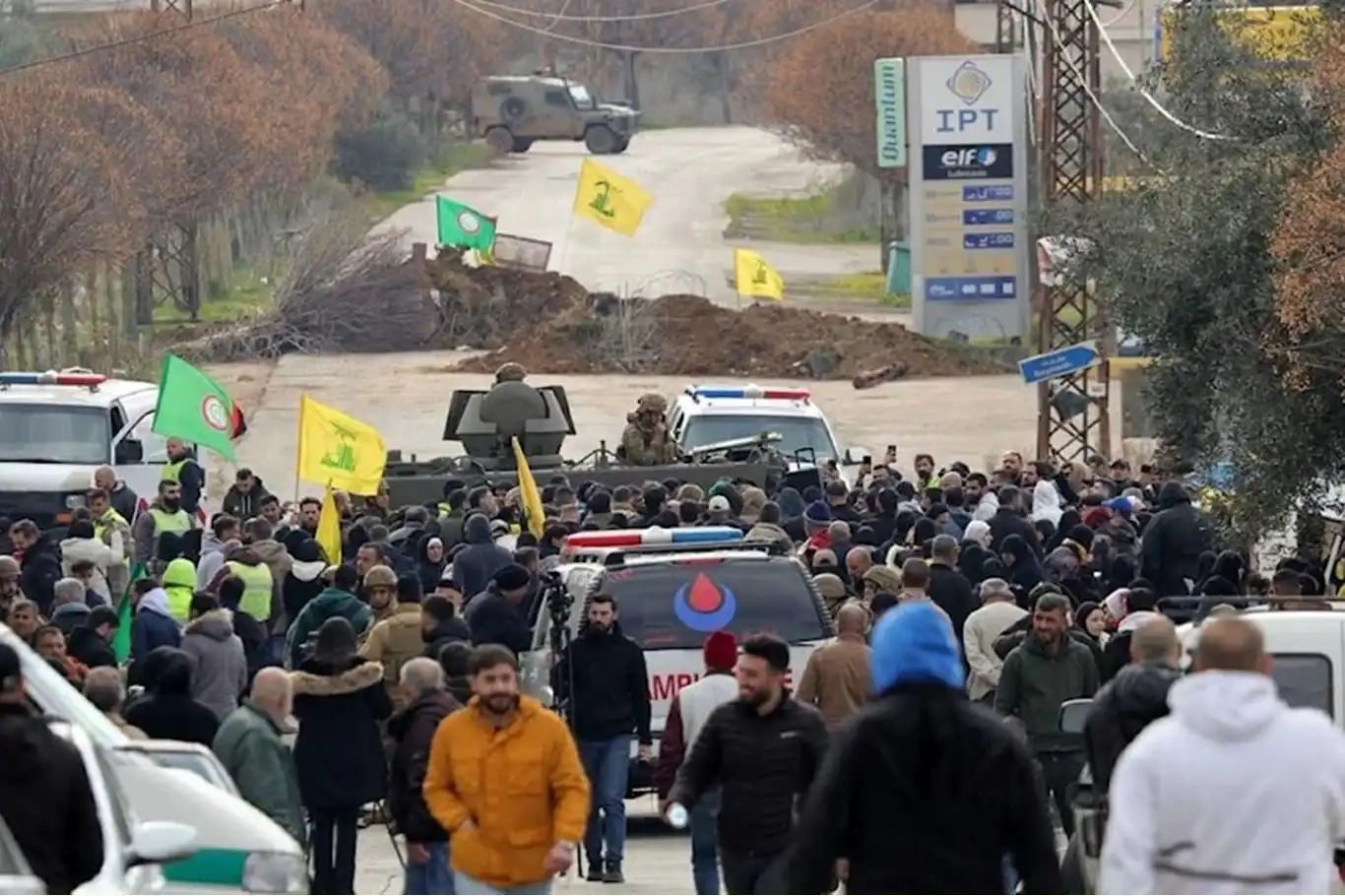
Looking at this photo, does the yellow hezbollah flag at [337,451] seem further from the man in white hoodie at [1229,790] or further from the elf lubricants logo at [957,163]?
the elf lubricants logo at [957,163]

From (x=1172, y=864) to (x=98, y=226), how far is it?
41.1 meters

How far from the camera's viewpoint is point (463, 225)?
2095 inches

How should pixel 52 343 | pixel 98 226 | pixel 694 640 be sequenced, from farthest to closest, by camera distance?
pixel 52 343 < pixel 98 226 < pixel 694 640

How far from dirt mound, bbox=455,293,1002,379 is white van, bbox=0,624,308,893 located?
4285 cm

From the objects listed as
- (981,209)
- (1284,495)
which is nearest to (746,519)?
(1284,495)

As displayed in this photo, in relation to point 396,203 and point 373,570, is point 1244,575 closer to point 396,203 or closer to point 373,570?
point 373,570

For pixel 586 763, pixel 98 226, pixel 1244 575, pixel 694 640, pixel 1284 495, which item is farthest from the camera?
pixel 98 226

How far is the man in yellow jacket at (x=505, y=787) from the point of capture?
9688mm

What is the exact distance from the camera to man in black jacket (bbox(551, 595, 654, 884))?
47.1 ft

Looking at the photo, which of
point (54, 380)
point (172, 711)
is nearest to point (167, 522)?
point (54, 380)

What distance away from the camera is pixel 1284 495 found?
67.2 ft

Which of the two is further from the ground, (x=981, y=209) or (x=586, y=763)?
(x=981, y=209)

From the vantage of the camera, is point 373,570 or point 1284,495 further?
point 1284,495

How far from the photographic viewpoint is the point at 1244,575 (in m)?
18.5
